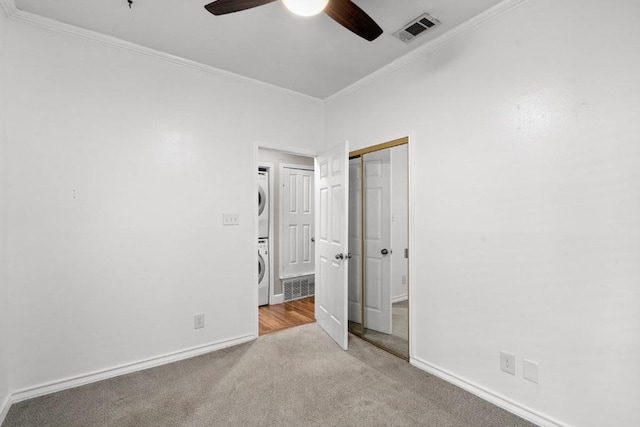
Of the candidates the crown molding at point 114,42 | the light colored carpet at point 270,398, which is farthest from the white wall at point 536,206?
the crown molding at point 114,42

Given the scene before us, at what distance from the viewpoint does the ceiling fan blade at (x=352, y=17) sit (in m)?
1.41

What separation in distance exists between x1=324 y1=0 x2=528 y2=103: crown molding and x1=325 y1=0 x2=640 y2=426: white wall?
1.6 inches

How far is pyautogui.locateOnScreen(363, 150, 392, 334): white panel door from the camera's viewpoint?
2.90 metres

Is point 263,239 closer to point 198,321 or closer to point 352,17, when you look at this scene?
point 198,321

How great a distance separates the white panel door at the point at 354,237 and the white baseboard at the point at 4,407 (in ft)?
8.94

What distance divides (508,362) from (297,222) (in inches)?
122

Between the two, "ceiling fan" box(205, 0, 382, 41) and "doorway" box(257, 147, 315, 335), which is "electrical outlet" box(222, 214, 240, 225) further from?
"ceiling fan" box(205, 0, 382, 41)

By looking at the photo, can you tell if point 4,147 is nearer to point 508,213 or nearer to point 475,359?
point 508,213

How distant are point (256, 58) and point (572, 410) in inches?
128

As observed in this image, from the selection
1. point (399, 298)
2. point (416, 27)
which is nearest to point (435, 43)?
point (416, 27)

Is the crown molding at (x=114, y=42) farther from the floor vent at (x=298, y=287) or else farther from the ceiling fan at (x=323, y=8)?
the floor vent at (x=298, y=287)

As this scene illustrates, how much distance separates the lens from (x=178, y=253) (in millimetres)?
2627

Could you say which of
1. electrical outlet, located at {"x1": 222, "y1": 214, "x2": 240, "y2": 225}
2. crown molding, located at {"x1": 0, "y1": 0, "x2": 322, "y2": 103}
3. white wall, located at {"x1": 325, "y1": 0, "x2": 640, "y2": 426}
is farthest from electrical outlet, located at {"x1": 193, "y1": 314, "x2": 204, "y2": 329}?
crown molding, located at {"x1": 0, "y1": 0, "x2": 322, "y2": 103}

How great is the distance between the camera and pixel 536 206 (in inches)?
71.4
